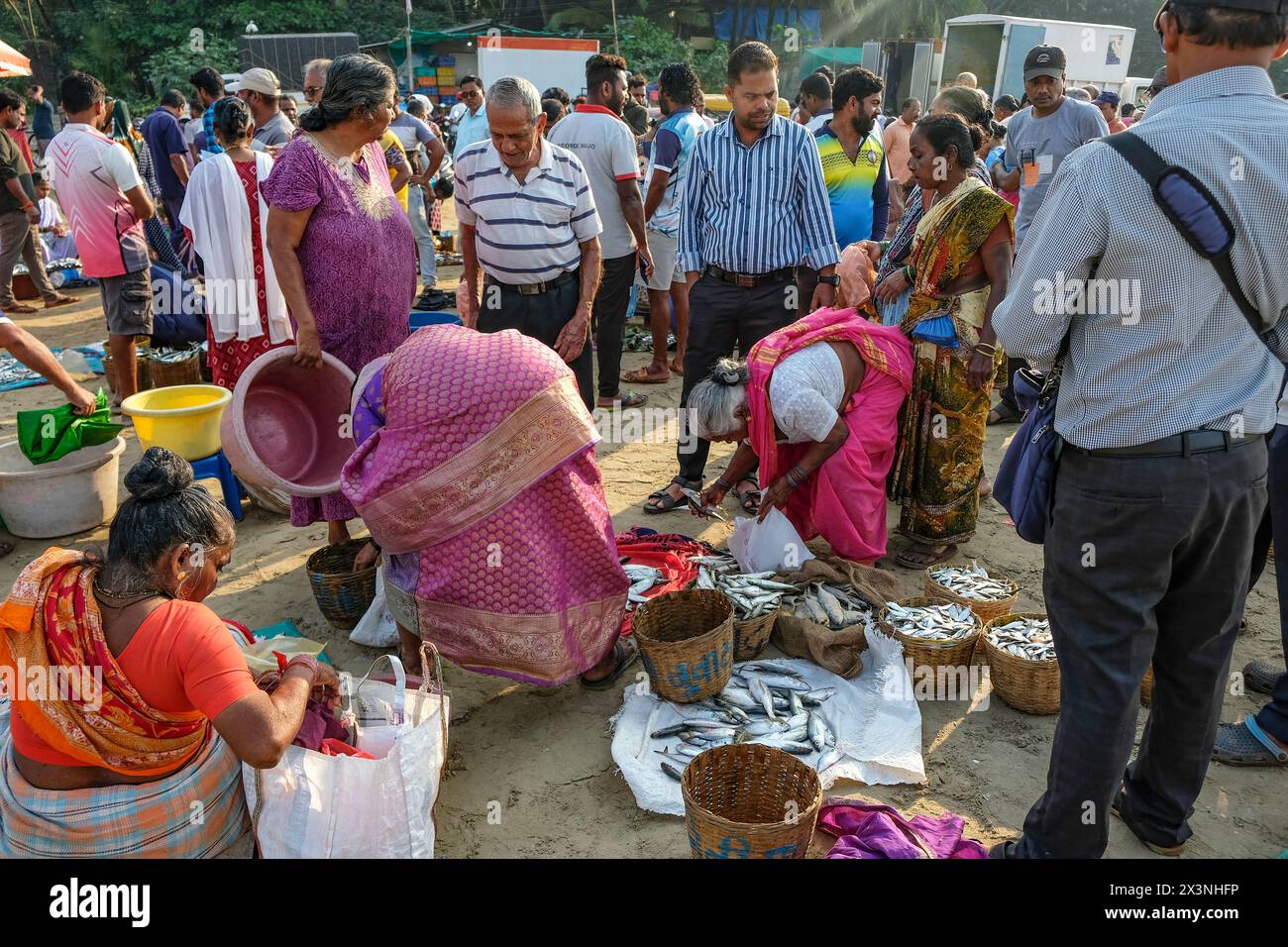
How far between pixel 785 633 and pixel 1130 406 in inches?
83.1

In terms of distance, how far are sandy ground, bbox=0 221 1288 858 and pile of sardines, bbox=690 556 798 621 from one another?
0.72 metres

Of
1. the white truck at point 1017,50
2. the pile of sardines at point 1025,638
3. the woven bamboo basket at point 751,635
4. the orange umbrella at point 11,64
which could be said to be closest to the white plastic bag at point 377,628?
the woven bamboo basket at point 751,635

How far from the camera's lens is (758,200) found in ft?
17.1

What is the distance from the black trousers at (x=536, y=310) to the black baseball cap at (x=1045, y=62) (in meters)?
4.39

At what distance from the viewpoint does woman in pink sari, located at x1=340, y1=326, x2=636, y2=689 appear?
3.17 metres

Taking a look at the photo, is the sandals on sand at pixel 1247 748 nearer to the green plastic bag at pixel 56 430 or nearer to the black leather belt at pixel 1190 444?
the black leather belt at pixel 1190 444

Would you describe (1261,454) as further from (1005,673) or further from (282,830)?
(282,830)

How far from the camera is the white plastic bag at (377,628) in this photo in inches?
160

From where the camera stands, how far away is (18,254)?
9.18 m

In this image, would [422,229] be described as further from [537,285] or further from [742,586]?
[742,586]

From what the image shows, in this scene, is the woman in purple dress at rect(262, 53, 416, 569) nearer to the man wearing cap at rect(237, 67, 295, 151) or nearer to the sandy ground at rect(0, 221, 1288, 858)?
the sandy ground at rect(0, 221, 1288, 858)

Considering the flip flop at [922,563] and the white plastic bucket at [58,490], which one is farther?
the white plastic bucket at [58,490]

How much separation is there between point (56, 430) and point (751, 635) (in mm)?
3929
